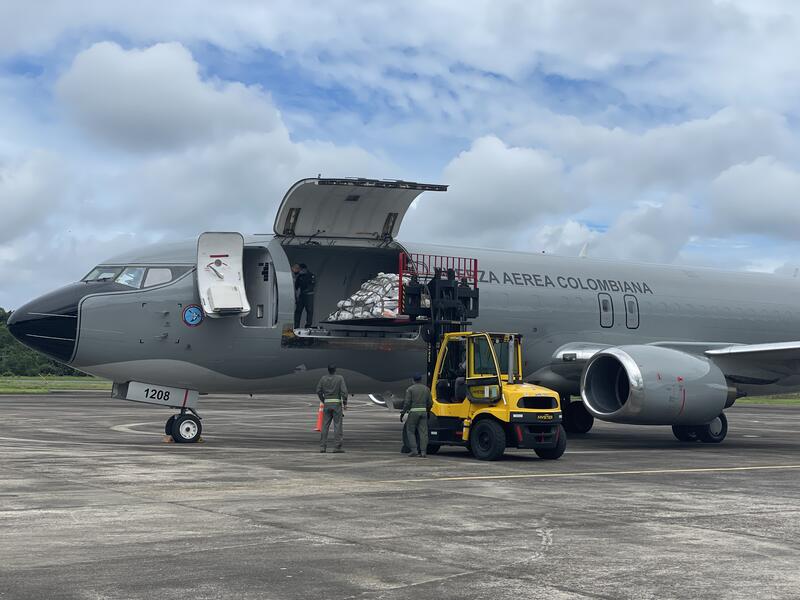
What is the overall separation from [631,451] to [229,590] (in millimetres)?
14947

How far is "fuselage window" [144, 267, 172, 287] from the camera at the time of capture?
1959 cm

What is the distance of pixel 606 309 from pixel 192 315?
1015cm

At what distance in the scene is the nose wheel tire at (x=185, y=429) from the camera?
64.6 feet

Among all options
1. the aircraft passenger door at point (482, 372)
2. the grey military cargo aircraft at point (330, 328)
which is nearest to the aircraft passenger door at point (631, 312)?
the grey military cargo aircraft at point (330, 328)

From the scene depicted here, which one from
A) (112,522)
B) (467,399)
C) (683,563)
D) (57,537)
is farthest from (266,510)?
(467,399)

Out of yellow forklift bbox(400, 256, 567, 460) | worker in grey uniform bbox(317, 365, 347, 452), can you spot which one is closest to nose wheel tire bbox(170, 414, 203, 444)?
worker in grey uniform bbox(317, 365, 347, 452)

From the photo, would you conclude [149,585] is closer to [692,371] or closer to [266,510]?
[266,510]

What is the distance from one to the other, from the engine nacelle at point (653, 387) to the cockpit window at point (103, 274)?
9.83 meters

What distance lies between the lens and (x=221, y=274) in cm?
1969

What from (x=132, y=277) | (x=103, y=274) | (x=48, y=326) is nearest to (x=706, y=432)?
(x=132, y=277)

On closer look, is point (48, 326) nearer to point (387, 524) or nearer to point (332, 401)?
point (332, 401)

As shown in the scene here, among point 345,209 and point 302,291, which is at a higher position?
point 345,209

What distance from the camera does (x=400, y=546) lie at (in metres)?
8.69

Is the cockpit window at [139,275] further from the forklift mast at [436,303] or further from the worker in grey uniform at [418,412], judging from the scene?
the worker in grey uniform at [418,412]
